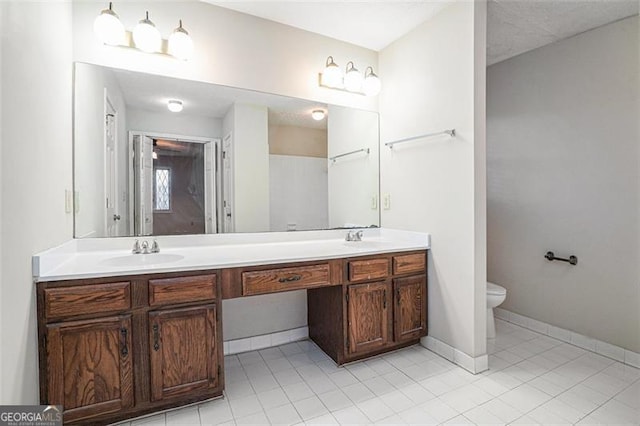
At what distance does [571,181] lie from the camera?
8.04 ft

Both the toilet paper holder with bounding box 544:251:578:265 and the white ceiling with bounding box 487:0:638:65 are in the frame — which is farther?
the toilet paper holder with bounding box 544:251:578:265

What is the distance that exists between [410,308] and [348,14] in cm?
216

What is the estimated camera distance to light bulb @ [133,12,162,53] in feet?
5.98

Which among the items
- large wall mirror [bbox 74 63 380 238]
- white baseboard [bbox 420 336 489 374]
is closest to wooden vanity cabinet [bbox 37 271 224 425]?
large wall mirror [bbox 74 63 380 238]

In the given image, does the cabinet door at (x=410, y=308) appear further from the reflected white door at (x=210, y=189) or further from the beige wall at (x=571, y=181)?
the reflected white door at (x=210, y=189)

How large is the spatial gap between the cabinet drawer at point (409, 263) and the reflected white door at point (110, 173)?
6.06 ft

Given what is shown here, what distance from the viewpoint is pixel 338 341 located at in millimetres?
2084

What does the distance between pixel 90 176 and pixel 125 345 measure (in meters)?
1.03

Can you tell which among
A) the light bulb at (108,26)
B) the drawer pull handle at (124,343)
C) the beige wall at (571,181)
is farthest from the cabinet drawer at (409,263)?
the light bulb at (108,26)

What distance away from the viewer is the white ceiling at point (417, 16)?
2076 mm

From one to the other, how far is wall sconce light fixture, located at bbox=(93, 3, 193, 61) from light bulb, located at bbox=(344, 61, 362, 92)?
1.18m

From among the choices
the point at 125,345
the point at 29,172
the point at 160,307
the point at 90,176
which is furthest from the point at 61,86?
the point at 125,345

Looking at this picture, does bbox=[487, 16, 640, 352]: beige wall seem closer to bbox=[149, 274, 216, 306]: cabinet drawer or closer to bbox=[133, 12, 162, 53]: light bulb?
bbox=[149, 274, 216, 306]: cabinet drawer

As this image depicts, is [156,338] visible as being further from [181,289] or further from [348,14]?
[348,14]
